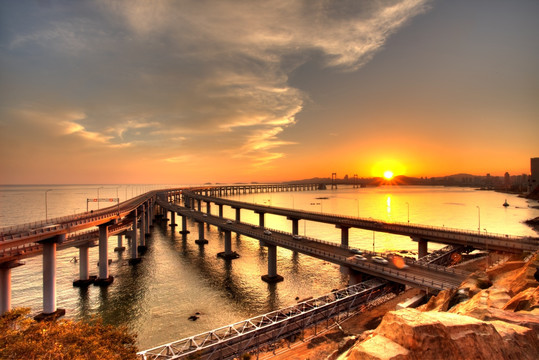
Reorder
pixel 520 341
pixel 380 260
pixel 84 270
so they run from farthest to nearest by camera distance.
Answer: pixel 84 270
pixel 380 260
pixel 520 341

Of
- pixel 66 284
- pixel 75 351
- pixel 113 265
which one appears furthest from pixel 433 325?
pixel 113 265

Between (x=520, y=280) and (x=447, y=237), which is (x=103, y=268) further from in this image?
(x=447, y=237)

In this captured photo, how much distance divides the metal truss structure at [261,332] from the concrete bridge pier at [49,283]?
18.6 m

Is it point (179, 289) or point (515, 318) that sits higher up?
point (515, 318)

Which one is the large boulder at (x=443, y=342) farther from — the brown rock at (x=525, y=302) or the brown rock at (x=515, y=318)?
the brown rock at (x=525, y=302)

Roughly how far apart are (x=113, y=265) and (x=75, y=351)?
55.5 m

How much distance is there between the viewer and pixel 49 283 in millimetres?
37969

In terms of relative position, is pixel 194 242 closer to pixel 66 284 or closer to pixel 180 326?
pixel 66 284

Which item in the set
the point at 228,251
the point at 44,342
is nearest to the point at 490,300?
the point at 44,342

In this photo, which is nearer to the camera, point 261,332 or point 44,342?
point 44,342

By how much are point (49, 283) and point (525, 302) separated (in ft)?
170

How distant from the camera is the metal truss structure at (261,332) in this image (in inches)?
941

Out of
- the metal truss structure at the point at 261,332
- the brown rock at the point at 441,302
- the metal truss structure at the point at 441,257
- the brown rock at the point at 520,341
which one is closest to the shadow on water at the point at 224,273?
the metal truss structure at the point at 261,332

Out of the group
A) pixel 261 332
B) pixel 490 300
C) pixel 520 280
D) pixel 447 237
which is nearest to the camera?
pixel 490 300
